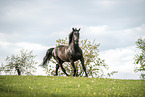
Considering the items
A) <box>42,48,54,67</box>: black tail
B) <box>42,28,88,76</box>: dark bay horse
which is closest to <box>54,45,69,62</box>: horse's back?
<box>42,28,88,76</box>: dark bay horse

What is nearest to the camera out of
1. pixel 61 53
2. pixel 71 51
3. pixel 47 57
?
pixel 71 51

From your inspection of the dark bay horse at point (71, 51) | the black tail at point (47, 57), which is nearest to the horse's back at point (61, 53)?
the dark bay horse at point (71, 51)

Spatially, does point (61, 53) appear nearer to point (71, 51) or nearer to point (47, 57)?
point (71, 51)

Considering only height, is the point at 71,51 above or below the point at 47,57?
above

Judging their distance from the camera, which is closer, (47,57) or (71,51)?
(71,51)

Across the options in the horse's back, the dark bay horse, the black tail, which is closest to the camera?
the dark bay horse

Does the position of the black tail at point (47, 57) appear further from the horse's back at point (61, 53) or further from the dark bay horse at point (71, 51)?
the horse's back at point (61, 53)

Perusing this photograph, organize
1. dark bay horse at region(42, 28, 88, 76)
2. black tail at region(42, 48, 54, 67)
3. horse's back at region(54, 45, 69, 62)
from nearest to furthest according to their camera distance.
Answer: dark bay horse at region(42, 28, 88, 76) < horse's back at region(54, 45, 69, 62) < black tail at region(42, 48, 54, 67)

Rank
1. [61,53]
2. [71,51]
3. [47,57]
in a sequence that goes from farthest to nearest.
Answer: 1. [47,57]
2. [61,53]
3. [71,51]

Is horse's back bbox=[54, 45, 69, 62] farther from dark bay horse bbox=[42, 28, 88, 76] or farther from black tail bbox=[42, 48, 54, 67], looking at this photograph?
black tail bbox=[42, 48, 54, 67]

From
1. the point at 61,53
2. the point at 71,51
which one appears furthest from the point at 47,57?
the point at 71,51

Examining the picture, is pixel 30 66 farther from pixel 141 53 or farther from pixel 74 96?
pixel 74 96

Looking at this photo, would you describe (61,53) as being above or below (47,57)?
above

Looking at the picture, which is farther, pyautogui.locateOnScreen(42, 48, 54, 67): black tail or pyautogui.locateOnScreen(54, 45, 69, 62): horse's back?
pyautogui.locateOnScreen(42, 48, 54, 67): black tail
